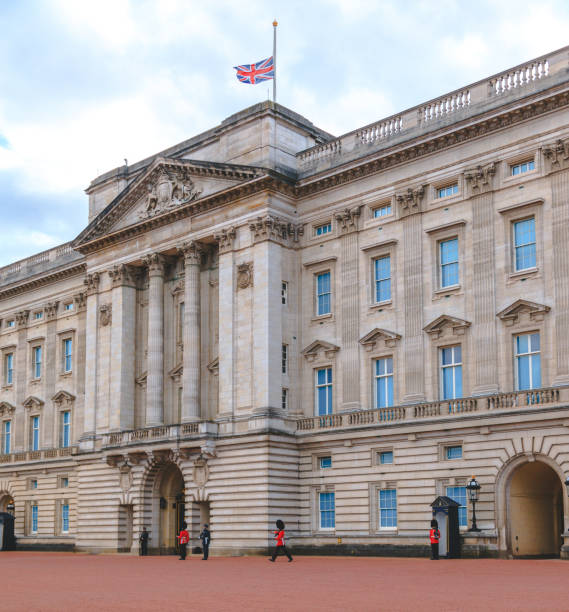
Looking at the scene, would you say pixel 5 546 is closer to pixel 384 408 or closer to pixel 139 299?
pixel 139 299

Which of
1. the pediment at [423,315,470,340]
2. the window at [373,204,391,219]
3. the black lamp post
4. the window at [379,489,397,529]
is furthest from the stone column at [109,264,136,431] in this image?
the black lamp post

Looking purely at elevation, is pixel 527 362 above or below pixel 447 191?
below

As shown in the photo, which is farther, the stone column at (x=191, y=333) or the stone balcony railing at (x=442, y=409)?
the stone column at (x=191, y=333)

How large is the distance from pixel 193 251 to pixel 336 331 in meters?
10.3

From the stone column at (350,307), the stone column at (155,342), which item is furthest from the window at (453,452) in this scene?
the stone column at (155,342)

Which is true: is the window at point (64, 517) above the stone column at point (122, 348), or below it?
below

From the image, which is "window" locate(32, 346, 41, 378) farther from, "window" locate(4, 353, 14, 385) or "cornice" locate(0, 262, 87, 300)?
"cornice" locate(0, 262, 87, 300)

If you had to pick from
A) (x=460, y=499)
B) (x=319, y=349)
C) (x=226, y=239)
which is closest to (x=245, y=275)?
(x=226, y=239)

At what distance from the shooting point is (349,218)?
1994 inches

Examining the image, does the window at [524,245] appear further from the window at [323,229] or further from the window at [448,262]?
the window at [323,229]

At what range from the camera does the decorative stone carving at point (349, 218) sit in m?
50.3

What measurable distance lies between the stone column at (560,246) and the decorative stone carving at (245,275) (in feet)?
53.8

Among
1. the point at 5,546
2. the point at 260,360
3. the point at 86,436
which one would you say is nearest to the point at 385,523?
the point at 260,360

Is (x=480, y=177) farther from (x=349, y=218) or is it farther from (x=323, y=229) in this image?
(x=323, y=229)
